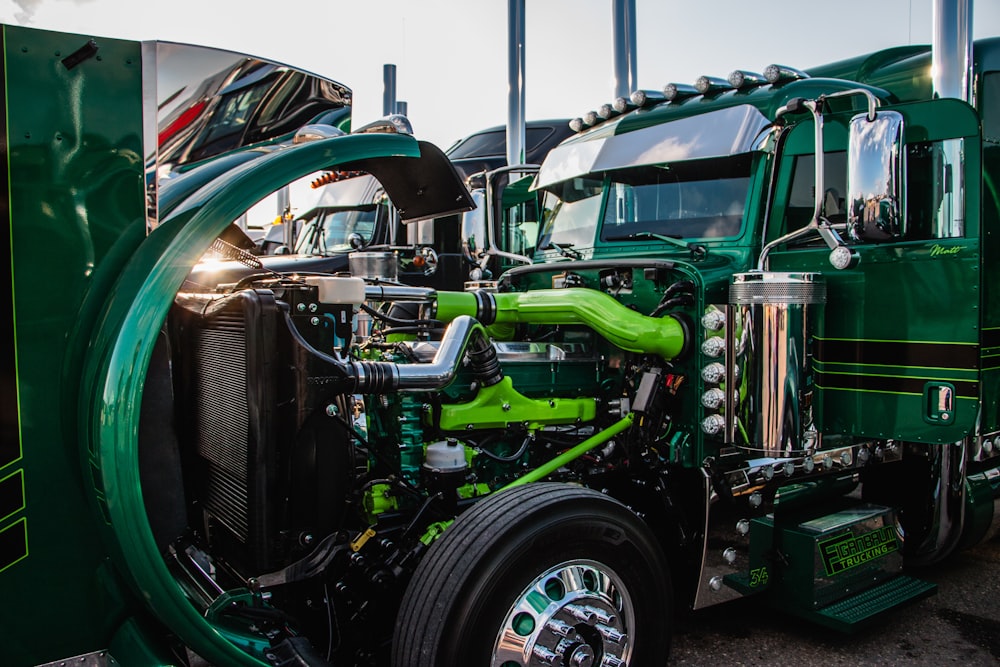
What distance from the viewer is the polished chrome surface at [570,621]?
8.55ft

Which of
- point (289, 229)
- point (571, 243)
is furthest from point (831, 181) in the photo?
point (289, 229)

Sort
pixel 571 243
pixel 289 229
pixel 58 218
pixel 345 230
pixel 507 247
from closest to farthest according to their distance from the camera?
1. pixel 58 218
2. pixel 571 243
3. pixel 507 247
4. pixel 345 230
5. pixel 289 229

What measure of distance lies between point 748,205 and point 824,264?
44cm

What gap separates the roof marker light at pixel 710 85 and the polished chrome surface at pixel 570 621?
99.0 inches

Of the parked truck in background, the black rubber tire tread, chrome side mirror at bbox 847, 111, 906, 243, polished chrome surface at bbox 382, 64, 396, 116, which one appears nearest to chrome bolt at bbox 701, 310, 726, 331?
chrome side mirror at bbox 847, 111, 906, 243

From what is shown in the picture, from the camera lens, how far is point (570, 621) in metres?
2.71

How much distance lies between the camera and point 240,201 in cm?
219

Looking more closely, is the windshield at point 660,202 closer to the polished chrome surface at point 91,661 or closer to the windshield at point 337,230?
the polished chrome surface at point 91,661

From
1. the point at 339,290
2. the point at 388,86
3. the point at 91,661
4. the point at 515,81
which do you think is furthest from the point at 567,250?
the point at 388,86

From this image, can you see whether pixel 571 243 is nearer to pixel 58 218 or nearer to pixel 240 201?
pixel 240 201

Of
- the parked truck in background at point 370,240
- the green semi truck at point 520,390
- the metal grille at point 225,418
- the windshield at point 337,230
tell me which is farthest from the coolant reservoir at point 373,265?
the metal grille at point 225,418

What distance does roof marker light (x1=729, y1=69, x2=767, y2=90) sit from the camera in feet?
13.1

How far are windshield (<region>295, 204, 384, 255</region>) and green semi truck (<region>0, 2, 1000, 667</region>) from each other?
5.61 metres

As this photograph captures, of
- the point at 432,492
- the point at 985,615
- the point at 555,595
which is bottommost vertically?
the point at 985,615
